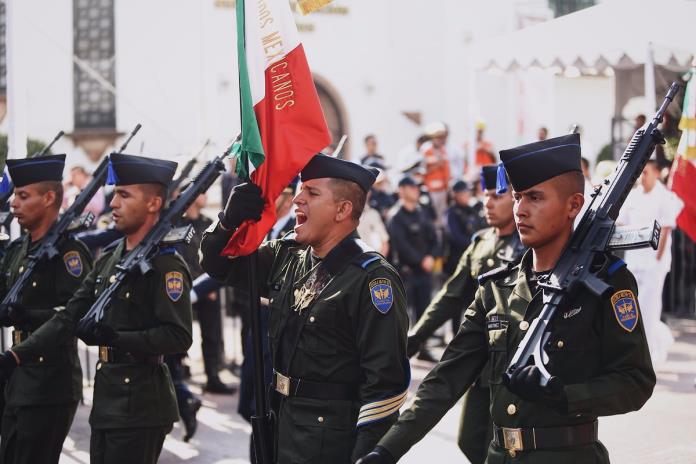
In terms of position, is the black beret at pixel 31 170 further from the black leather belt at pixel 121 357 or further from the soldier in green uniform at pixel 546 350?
the soldier in green uniform at pixel 546 350

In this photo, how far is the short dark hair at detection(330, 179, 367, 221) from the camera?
176 inches

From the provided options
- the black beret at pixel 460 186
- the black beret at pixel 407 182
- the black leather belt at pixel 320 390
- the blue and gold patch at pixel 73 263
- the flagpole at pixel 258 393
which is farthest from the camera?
the black beret at pixel 460 186

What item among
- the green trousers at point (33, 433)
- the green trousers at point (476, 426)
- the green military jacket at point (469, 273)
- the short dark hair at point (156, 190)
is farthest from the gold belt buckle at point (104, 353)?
the green trousers at point (476, 426)

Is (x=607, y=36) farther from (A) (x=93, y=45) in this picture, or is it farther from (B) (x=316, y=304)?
(B) (x=316, y=304)

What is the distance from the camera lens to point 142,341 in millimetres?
5188

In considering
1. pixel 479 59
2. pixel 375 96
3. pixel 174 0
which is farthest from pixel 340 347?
pixel 375 96

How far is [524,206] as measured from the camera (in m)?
3.88

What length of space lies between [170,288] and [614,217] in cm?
244

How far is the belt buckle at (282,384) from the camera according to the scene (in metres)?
4.29

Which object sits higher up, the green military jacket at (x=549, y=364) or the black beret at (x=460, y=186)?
the black beret at (x=460, y=186)

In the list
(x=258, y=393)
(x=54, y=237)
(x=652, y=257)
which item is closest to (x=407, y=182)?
(x=652, y=257)

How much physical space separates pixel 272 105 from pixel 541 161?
1.31 meters

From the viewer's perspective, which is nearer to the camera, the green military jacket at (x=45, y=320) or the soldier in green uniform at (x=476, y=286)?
the soldier in green uniform at (x=476, y=286)

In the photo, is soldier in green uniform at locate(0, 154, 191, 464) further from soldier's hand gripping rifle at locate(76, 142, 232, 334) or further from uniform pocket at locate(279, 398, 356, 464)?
uniform pocket at locate(279, 398, 356, 464)
